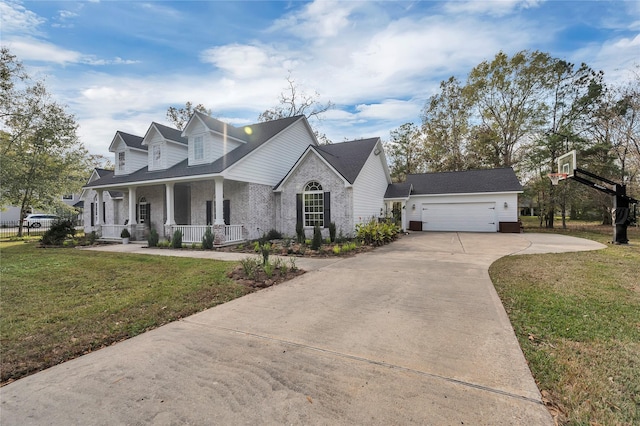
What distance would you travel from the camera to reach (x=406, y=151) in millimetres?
34031

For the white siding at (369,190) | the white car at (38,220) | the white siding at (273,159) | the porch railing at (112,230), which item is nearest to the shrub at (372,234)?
the white siding at (369,190)

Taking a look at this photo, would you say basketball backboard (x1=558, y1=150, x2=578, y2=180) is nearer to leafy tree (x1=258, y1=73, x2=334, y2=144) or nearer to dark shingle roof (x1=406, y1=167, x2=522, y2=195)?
dark shingle roof (x1=406, y1=167, x2=522, y2=195)

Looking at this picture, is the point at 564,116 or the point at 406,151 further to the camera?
the point at 406,151

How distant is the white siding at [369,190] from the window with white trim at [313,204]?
1.76 metres

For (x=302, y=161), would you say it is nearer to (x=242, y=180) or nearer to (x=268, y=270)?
(x=242, y=180)

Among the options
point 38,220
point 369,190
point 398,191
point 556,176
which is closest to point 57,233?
point 369,190

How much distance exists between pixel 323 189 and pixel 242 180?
157 inches

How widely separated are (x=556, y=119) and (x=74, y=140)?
37.5 metres

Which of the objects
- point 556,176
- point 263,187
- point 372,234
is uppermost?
point 556,176

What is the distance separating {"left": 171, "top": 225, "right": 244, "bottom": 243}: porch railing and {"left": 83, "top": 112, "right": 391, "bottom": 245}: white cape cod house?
1.9 inches

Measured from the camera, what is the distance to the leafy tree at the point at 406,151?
3291 cm

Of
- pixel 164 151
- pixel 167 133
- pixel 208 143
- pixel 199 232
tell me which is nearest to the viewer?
pixel 199 232

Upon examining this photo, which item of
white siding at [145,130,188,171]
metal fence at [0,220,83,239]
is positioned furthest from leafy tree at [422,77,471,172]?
metal fence at [0,220,83,239]

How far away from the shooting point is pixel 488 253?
34.1ft
